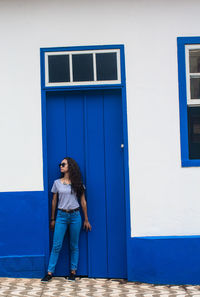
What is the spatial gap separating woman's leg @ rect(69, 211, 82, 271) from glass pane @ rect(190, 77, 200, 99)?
2.34 meters

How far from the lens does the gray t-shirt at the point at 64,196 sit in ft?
16.3

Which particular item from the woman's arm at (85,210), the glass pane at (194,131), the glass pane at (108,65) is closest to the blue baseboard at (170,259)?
the woman's arm at (85,210)

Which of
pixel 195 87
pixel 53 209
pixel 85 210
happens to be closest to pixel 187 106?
pixel 195 87

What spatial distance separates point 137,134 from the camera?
16.7 feet

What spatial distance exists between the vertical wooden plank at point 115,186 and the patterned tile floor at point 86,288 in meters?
0.31

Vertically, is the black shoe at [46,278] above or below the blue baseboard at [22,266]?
below

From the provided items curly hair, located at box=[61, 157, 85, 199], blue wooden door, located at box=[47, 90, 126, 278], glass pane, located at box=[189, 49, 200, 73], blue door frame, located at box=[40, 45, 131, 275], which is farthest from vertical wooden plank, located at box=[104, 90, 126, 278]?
glass pane, located at box=[189, 49, 200, 73]

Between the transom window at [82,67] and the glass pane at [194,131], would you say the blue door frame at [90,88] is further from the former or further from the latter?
the glass pane at [194,131]

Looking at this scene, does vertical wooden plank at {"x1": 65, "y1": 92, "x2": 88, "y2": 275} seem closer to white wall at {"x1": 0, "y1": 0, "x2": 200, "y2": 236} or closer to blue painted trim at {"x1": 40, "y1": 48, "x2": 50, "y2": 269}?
blue painted trim at {"x1": 40, "y1": 48, "x2": 50, "y2": 269}

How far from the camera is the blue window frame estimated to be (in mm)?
5094

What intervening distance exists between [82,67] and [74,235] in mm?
2377

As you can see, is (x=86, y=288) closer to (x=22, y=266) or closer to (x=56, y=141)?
(x=22, y=266)

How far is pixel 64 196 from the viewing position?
16.3ft

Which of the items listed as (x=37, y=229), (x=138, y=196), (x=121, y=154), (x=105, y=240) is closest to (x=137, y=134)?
(x=121, y=154)
